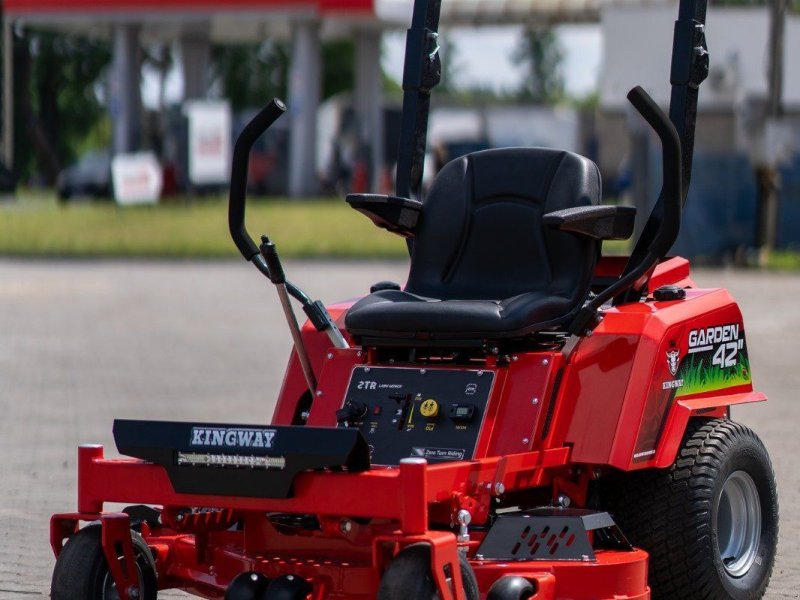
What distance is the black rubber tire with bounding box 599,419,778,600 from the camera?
5.73m

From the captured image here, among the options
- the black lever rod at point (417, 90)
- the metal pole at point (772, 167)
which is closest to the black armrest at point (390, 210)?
the black lever rod at point (417, 90)

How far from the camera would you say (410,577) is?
4715 millimetres

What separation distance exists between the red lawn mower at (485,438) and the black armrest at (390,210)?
12 millimetres

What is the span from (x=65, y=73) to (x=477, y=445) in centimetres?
6231

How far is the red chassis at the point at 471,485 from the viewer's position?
4984 millimetres

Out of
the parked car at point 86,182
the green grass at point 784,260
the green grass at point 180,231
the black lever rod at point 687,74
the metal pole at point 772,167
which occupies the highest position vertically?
the black lever rod at point 687,74

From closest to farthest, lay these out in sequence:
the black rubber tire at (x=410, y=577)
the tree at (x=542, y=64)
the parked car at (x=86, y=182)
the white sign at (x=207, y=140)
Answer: the black rubber tire at (x=410, y=577)
the white sign at (x=207, y=140)
the parked car at (x=86, y=182)
the tree at (x=542, y=64)

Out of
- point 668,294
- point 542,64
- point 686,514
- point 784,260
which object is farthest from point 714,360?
point 542,64

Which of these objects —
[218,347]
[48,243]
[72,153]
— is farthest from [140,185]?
[72,153]

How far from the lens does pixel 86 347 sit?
15.3m

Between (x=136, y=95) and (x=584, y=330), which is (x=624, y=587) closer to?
(x=584, y=330)

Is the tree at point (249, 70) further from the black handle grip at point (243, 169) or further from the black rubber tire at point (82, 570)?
the black rubber tire at point (82, 570)

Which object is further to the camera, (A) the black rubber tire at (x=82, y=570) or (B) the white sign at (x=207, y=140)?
(B) the white sign at (x=207, y=140)

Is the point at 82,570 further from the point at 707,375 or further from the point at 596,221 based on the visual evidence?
the point at 707,375
